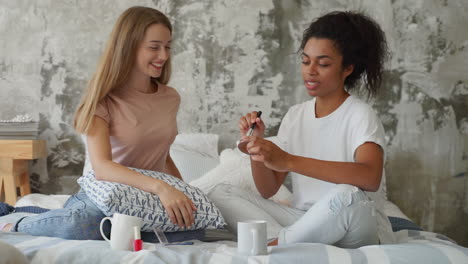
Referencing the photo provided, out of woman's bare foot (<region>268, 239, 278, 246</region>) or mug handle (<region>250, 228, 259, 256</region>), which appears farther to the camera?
woman's bare foot (<region>268, 239, 278, 246</region>)

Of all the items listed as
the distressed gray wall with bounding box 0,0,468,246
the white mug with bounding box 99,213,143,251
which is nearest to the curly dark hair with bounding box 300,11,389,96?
the white mug with bounding box 99,213,143,251

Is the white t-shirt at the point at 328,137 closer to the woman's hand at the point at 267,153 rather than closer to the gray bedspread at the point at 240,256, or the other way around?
the woman's hand at the point at 267,153

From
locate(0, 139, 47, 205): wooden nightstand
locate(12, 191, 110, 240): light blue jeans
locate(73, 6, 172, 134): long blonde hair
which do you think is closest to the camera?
locate(12, 191, 110, 240): light blue jeans

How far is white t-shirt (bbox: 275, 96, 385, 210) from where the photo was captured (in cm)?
186

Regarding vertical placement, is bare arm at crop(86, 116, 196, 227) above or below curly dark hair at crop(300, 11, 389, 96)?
below

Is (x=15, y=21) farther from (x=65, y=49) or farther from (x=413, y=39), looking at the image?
(x=413, y=39)

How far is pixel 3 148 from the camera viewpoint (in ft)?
10.7

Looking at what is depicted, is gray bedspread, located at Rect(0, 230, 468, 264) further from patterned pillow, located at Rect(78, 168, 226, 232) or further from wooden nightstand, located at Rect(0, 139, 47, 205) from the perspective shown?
wooden nightstand, located at Rect(0, 139, 47, 205)

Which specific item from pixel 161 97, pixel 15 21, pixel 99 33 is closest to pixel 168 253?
pixel 161 97

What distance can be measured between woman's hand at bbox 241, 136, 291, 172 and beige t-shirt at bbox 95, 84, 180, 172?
0.45 meters

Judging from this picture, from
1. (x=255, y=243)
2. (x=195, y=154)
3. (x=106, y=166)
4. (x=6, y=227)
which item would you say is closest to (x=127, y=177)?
(x=106, y=166)

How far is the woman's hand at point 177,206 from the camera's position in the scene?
1.73 m

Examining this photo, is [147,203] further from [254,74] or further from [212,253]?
[254,74]

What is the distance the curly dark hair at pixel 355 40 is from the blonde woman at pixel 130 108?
55 cm
